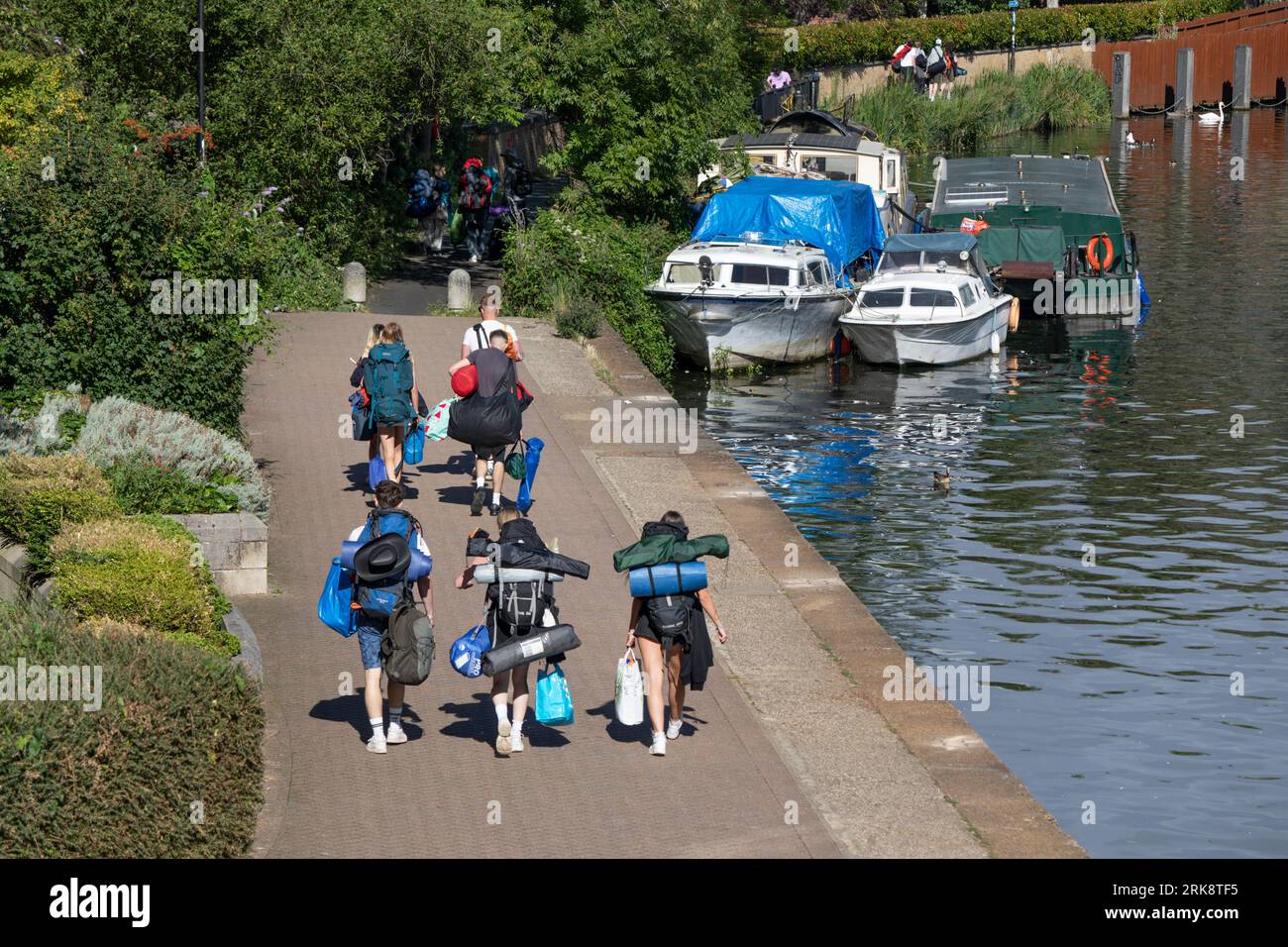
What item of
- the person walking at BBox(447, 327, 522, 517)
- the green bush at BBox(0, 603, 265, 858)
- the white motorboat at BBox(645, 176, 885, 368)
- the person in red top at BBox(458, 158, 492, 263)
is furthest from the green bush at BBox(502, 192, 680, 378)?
the green bush at BBox(0, 603, 265, 858)

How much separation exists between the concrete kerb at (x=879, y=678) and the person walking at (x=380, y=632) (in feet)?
11.4

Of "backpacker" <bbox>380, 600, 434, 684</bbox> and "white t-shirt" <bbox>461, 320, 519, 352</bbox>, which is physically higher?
"white t-shirt" <bbox>461, 320, 519, 352</bbox>

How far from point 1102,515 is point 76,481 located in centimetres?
1322

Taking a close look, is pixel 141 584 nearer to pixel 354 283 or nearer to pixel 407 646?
pixel 407 646

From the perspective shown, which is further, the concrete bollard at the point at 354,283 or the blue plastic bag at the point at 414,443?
the concrete bollard at the point at 354,283

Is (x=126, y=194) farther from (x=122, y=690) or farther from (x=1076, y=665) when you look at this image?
(x=1076, y=665)

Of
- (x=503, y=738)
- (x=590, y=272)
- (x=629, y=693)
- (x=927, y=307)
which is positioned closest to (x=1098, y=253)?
(x=927, y=307)

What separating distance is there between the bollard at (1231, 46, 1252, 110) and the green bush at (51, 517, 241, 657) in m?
82.2

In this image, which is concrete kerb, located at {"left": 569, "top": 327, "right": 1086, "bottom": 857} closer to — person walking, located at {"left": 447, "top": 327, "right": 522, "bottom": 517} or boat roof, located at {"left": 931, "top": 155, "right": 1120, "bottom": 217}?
person walking, located at {"left": 447, "top": 327, "right": 522, "bottom": 517}

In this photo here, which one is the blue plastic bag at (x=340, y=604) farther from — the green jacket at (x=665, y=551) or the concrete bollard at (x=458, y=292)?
the concrete bollard at (x=458, y=292)

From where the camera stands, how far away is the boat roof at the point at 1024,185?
38594 mm

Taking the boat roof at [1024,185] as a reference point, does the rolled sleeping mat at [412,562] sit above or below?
below

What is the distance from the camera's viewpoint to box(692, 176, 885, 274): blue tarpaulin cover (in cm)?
3328

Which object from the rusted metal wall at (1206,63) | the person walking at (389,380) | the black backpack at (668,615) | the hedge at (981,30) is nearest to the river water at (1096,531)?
the black backpack at (668,615)
